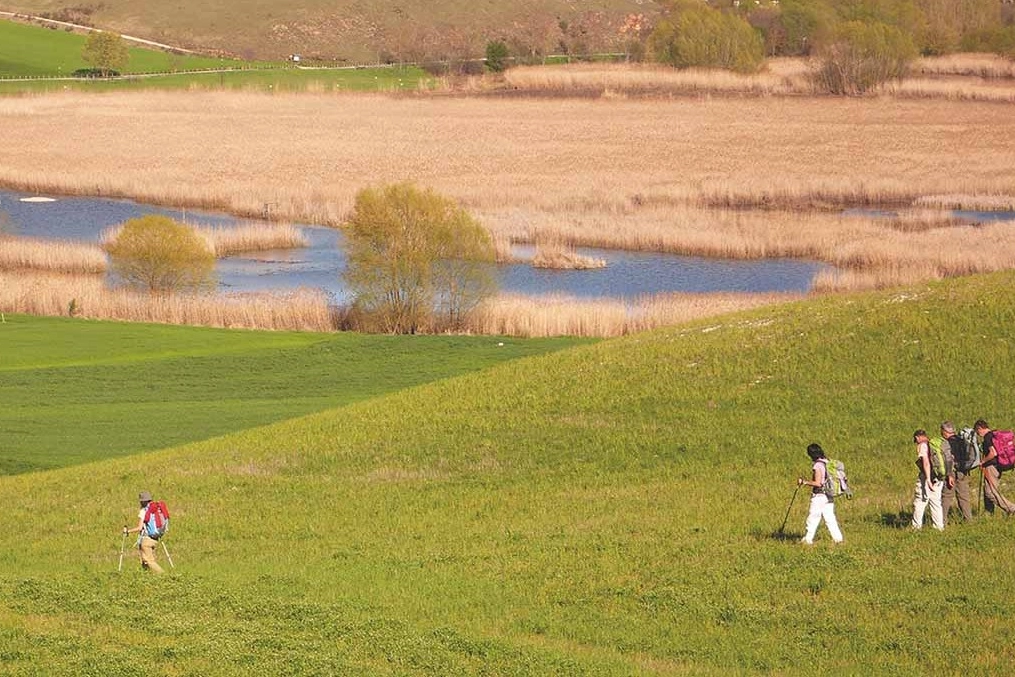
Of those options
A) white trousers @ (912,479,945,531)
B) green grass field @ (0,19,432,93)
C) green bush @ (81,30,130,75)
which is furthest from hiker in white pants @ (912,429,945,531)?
green bush @ (81,30,130,75)

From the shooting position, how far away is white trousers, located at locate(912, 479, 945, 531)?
2161 cm

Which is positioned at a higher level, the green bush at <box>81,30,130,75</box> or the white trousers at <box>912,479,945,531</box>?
the green bush at <box>81,30,130,75</box>

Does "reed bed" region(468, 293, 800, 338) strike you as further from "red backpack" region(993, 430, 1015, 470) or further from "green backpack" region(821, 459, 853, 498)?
"green backpack" region(821, 459, 853, 498)

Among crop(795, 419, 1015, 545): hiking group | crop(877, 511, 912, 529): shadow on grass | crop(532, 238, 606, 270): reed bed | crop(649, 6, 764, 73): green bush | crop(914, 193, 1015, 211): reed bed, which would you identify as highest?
crop(649, 6, 764, 73): green bush

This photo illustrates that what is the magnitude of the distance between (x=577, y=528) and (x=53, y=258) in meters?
43.9

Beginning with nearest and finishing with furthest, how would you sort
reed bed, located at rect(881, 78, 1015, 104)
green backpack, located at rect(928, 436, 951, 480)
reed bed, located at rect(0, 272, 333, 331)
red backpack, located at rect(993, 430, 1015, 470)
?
1. green backpack, located at rect(928, 436, 951, 480)
2. red backpack, located at rect(993, 430, 1015, 470)
3. reed bed, located at rect(0, 272, 333, 331)
4. reed bed, located at rect(881, 78, 1015, 104)

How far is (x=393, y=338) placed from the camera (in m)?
48.5

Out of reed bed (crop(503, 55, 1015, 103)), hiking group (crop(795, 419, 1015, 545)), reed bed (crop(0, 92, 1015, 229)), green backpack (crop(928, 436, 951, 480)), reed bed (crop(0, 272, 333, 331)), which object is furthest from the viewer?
reed bed (crop(503, 55, 1015, 103))

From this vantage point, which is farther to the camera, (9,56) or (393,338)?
(9,56)

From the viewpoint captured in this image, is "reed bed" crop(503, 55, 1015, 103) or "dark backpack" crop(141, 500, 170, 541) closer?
"dark backpack" crop(141, 500, 170, 541)

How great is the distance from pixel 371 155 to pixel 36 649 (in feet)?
279

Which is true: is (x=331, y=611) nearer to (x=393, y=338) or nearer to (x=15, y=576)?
(x=15, y=576)

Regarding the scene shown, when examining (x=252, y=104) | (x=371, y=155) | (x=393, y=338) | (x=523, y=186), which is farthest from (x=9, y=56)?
(x=393, y=338)

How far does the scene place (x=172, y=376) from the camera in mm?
41875
